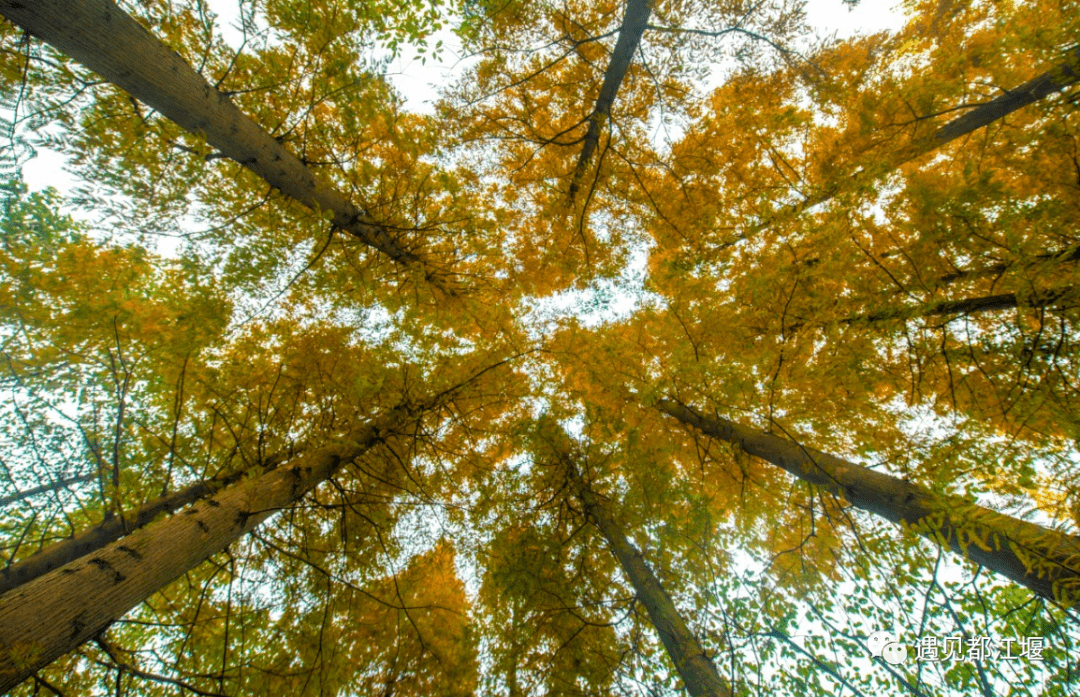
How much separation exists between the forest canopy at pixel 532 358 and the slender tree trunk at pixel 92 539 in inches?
1.2

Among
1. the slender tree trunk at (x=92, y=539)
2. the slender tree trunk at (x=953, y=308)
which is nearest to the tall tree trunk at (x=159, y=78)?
the slender tree trunk at (x=92, y=539)

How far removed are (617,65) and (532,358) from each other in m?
3.16

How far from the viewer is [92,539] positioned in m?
2.88

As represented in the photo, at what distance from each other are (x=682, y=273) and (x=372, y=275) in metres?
3.06

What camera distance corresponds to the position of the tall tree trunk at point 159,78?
1732 mm

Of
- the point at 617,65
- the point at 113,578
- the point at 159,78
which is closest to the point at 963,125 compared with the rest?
the point at 617,65

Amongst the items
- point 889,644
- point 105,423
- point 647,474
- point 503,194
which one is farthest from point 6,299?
point 889,644

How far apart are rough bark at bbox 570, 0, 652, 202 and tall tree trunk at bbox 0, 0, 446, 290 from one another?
2.61 m

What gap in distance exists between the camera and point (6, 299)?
3.03 m

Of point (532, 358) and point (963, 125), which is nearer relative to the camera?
point (963, 125)

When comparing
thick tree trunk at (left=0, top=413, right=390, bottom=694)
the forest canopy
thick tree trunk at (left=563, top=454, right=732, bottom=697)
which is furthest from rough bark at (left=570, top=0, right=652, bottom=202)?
thick tree trunk at (left=0, top=413, right=390, bottom=694)

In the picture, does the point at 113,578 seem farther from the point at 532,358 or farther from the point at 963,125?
the point at 963,125

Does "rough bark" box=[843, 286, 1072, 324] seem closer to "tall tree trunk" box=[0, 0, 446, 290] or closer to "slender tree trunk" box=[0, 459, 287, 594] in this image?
"tall tree trunk" box=[0, 0, 446, 290]

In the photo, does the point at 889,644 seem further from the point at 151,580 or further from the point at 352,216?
the point at 352,216
